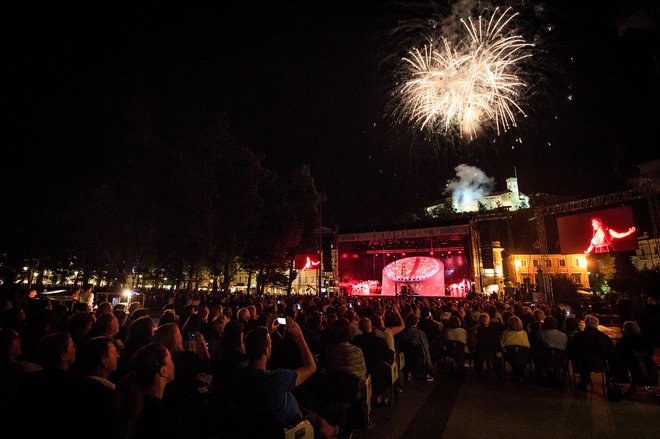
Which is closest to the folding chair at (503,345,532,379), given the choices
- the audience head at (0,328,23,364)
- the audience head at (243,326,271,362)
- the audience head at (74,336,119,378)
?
the audience head at (243,326,271,362)

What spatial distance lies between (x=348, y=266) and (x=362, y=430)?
1184 inches

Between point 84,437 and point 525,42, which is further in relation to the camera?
point 525,42

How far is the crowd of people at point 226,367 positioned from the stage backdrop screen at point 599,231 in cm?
1327

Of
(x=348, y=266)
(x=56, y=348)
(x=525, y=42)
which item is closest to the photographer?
(x=56, y=348)

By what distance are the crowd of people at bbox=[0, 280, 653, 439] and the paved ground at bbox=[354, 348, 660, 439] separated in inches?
17.4

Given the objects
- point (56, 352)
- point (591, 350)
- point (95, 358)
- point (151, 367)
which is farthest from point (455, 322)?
point (56, 352)

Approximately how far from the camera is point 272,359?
495 centimetres

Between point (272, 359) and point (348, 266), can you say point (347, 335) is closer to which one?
point (272, 359)

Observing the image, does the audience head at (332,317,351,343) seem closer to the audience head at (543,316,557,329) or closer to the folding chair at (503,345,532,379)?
the folding chair at (503,345,532,379)

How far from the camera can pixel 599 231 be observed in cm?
1934

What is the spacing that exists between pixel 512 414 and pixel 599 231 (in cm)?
1841

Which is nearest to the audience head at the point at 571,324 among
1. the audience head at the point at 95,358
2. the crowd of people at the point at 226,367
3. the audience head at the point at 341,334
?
the crowd of people at the point at 226,367

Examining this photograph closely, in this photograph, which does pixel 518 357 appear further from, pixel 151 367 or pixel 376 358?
pixel 151 367

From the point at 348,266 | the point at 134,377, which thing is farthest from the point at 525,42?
the point at 348,266
